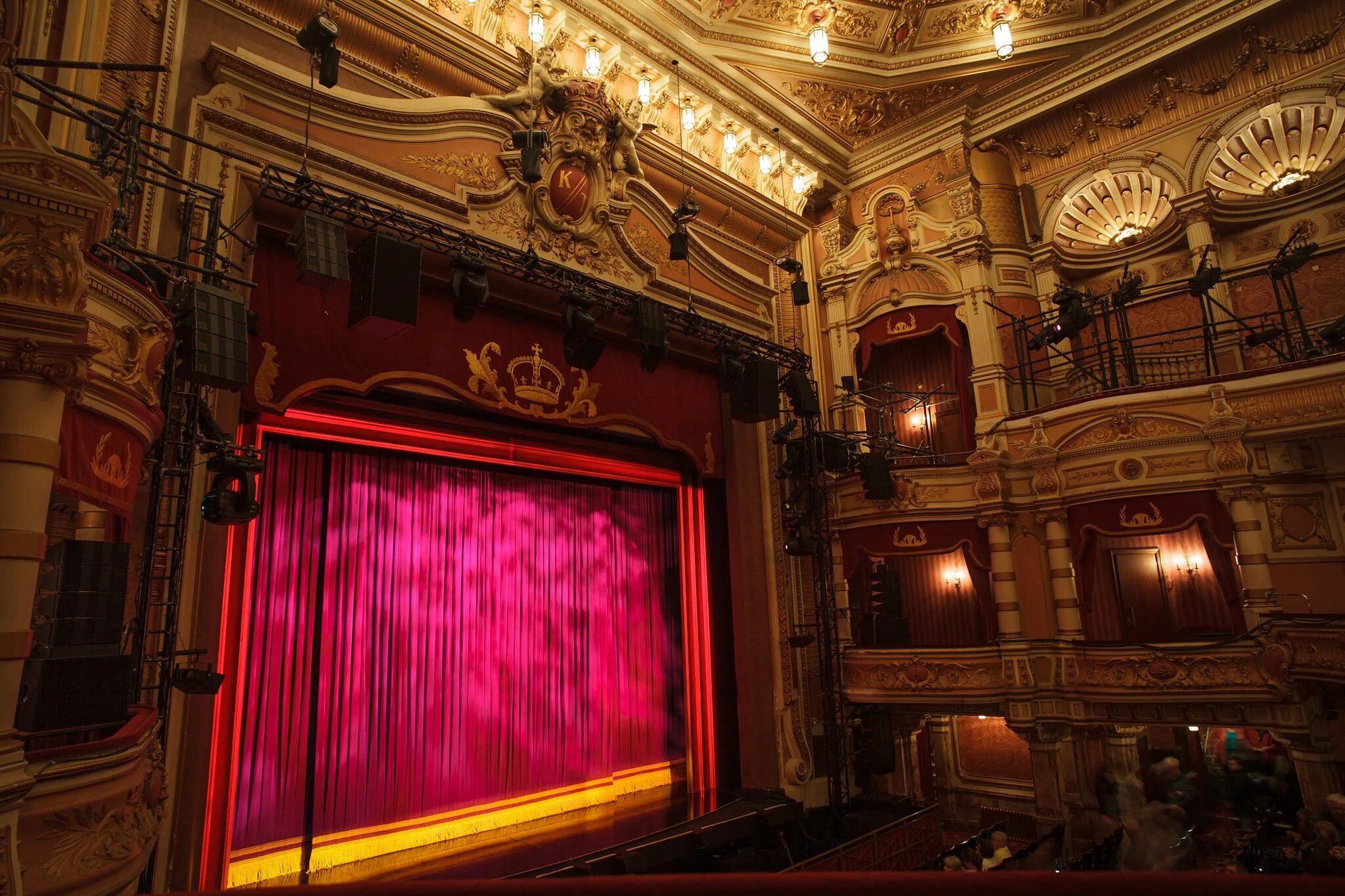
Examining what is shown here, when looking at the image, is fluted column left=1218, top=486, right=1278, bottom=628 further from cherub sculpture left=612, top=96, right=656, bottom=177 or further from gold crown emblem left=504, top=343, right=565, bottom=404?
cherub sculpture left=612, top=96, right=656, bottom=177

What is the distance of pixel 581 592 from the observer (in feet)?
32.6

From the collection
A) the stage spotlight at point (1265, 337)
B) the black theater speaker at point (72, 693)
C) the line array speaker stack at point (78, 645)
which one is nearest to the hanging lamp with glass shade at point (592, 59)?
the line array speaker stack at point (78, 645)

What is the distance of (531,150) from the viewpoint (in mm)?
7305

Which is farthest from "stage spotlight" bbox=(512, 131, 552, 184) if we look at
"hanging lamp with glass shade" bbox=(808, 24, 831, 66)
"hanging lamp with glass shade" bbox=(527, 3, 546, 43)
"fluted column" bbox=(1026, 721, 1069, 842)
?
"fluted column" bbox=(1026, 721, 1069, 842)

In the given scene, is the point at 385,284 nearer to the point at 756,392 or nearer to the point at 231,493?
the point at 231,493

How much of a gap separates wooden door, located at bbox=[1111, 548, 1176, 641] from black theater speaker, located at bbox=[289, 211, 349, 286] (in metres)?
11.1

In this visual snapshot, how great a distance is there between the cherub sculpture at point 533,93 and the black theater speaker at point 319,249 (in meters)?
3.03

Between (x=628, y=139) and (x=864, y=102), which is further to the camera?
(x=864, y=102)

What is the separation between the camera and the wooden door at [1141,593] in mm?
11133

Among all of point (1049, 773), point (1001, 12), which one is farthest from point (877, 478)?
point (1001, 12)

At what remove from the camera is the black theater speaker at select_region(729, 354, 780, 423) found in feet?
28.7

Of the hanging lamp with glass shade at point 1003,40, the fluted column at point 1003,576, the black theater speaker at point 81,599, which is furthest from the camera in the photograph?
the fluted column at point 1003,576

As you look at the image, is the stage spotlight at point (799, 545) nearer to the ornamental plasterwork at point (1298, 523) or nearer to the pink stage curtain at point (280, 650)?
the ornamental plasterwork at point (1298, 523)

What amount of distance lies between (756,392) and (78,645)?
6481 millimetres
